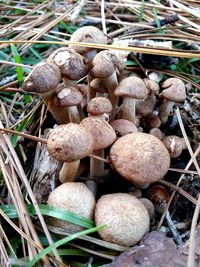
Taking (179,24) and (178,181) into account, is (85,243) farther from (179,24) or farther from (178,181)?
(179,24)

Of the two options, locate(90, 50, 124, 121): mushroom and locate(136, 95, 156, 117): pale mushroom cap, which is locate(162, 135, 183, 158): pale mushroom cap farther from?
locate(90, 50, 124, 121): mushroom

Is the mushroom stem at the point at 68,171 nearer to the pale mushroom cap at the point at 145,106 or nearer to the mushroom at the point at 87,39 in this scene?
the pale mushroom cap at the point at 145,106

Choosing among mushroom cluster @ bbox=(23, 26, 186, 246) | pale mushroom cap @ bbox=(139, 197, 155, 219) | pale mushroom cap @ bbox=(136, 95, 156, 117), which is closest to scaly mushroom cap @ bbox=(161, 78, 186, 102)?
mushroom cluster @ bbox=(23, 26, 186, 246)

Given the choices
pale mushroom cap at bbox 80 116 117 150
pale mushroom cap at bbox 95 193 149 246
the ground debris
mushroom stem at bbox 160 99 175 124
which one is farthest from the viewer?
mushroom stem at bbox 160 99 175 124

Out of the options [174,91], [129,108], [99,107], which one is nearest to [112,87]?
[129,108]

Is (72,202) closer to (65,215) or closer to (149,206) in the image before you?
(65,215)

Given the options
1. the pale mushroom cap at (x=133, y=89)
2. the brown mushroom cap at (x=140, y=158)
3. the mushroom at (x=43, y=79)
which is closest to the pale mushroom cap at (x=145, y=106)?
the pale mushroom cap at (x=133, y=89)

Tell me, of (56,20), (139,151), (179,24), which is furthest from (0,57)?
(139,151)
